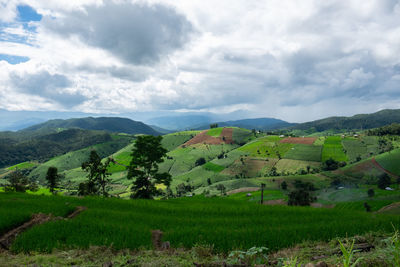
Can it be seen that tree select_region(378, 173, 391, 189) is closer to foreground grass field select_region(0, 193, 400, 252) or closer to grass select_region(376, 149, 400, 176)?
grass select_region(376, 149, 400, 176)

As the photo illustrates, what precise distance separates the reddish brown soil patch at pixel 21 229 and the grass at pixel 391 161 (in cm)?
20456

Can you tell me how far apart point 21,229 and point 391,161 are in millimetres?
219627

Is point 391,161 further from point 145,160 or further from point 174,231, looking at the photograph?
point 174,231

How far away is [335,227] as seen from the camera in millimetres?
14156

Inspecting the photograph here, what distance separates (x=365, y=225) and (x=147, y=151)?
37192 millimetres

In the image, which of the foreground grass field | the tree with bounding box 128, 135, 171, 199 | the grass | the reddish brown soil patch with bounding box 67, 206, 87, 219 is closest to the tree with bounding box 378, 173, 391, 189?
the grass

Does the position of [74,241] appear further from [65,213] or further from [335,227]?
[335,227]

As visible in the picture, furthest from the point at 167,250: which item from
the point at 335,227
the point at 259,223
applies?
the point at 335,227

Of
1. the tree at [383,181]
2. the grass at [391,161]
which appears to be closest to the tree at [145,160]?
the tree at [383,181]

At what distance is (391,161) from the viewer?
557 ft

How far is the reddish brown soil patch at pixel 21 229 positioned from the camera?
1271cm

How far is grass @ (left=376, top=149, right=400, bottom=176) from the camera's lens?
161 meters

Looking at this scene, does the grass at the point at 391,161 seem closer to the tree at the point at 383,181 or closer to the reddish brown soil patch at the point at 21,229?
the tree at the point at 383,181

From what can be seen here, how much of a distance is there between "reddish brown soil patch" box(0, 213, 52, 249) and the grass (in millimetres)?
204557
